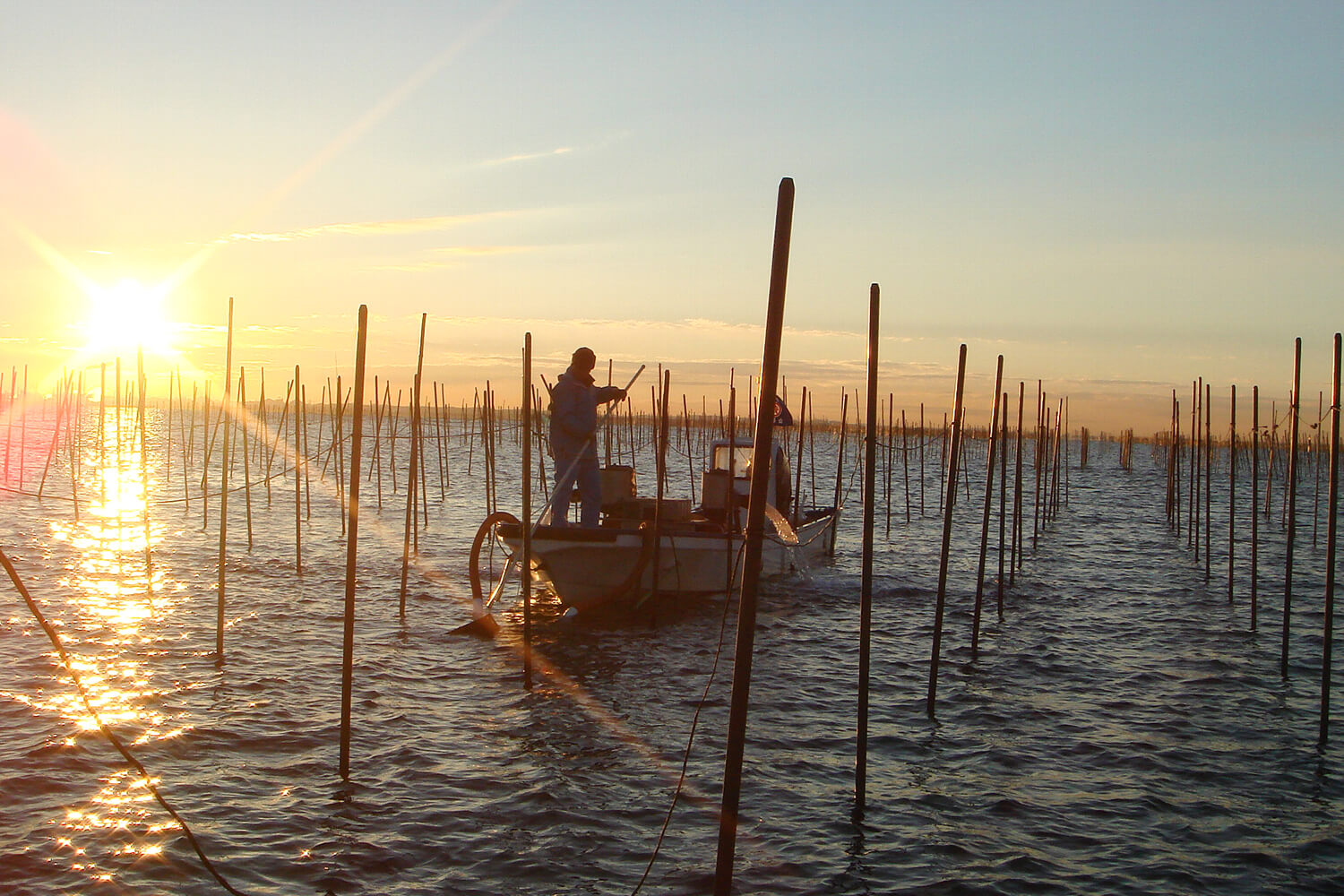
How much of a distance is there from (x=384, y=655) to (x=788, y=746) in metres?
4.40

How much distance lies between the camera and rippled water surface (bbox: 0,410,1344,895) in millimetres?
5738

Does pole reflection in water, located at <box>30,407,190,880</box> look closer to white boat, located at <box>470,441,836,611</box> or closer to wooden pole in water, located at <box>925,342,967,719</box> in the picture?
white boat, located at <box>470,441,836,611</box>

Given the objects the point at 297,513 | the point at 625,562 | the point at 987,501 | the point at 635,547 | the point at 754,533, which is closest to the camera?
the point at 754,533

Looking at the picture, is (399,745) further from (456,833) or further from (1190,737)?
(1190,737)

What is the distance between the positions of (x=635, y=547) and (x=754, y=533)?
8.03 m

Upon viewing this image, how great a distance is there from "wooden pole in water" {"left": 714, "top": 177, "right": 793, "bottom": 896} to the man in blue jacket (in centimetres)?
753

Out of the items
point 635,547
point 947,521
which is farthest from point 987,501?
point 635,547

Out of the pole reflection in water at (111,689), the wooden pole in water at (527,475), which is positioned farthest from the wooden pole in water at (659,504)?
the pole reflection in water at (111,689)

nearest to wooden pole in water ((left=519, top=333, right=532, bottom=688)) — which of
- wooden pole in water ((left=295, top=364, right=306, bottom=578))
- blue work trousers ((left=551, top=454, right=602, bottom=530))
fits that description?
blue work trousers ((left=551, top=454, right=602, bottom=530))

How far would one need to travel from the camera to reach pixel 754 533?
4152 mm

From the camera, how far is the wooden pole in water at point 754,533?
407 centimetres

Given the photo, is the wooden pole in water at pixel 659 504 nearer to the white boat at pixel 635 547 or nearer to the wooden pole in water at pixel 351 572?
the white boat at pixel 635 547

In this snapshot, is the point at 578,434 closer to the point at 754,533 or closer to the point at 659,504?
the point at 659,504

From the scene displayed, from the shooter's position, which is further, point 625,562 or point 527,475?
point 625,562
